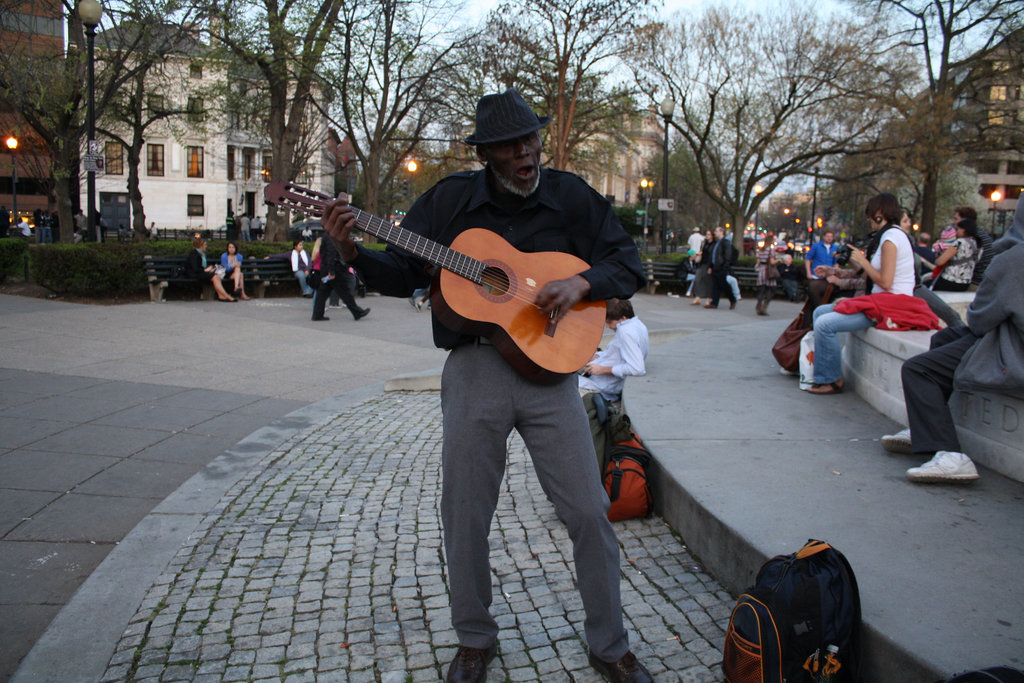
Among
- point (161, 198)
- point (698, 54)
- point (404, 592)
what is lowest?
point (404, 592)

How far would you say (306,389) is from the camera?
26.7ft

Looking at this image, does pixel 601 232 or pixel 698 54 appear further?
pixel 698 54

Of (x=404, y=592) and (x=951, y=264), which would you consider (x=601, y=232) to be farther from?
(x=951, y=264)

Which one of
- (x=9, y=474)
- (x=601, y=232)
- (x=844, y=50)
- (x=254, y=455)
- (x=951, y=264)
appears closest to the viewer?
(x=601, y=232)

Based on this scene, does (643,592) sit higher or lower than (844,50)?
lower

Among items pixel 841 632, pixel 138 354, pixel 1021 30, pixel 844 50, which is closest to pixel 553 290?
pixel 841 632

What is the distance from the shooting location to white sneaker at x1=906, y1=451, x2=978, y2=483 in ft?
12.8

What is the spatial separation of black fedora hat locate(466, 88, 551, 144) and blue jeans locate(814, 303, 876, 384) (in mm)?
4327

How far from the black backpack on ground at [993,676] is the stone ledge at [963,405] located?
2.33 meters

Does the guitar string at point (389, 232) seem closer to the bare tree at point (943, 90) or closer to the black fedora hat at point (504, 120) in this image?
the black fedora hat at point (504, 120)

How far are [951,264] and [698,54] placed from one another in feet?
72.9

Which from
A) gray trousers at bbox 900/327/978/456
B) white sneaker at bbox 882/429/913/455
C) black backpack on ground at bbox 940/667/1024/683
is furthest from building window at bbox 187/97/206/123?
black backpack on ground at bbox 940/667/1024/683

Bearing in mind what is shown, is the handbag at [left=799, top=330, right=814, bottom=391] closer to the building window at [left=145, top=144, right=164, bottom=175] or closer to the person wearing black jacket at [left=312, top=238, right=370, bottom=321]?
the person wearing black jacket at [left=312, top=238, right=370, bottom=321]

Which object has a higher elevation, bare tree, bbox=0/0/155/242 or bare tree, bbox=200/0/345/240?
bare tree, bbox=200/0/345/240
